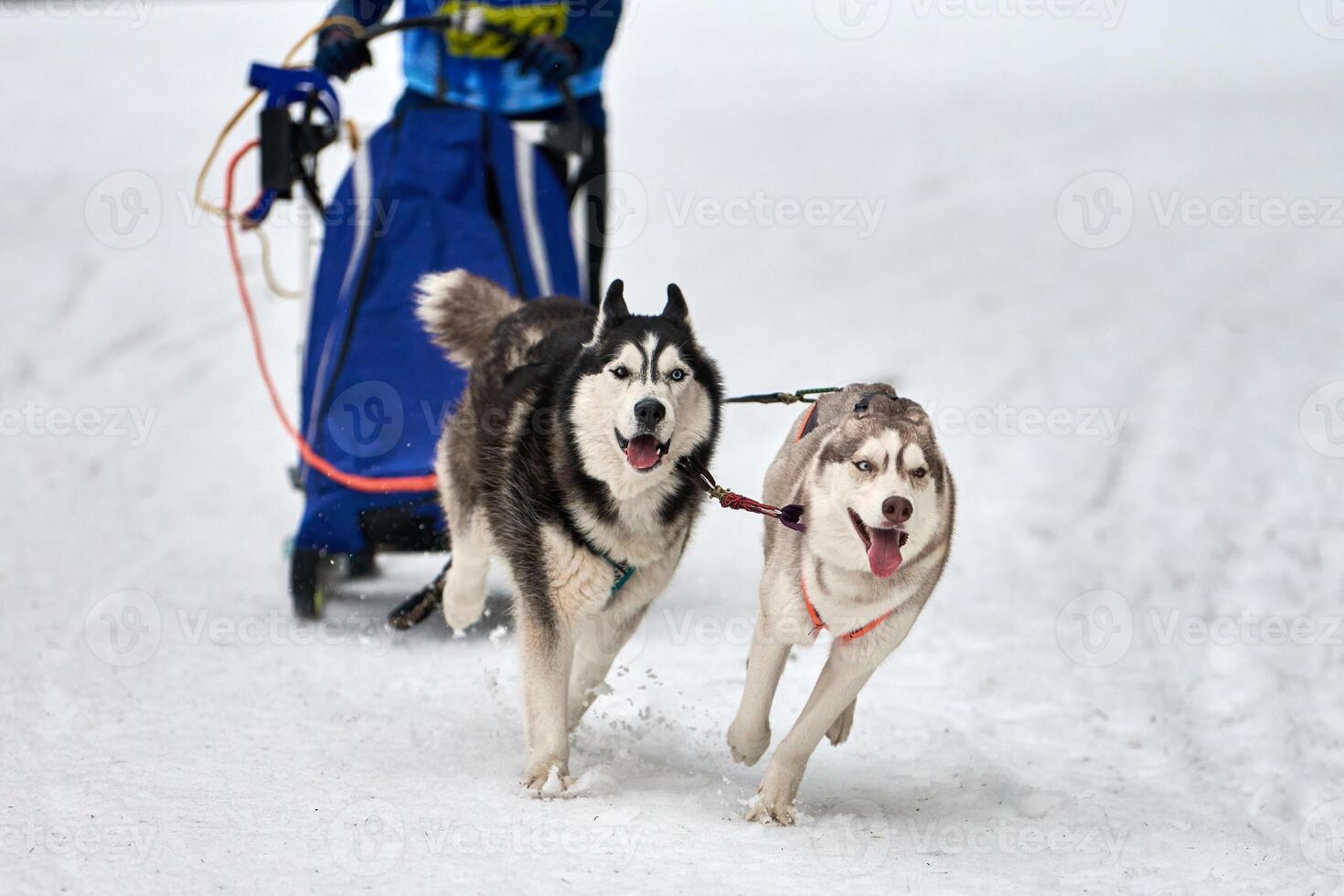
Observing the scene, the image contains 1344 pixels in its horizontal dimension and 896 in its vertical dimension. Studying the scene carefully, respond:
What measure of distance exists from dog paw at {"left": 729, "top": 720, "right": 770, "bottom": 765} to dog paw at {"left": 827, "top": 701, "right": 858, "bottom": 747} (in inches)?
11.9

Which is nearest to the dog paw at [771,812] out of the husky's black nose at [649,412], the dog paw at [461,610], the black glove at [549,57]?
the husky's black nose at [649,412]

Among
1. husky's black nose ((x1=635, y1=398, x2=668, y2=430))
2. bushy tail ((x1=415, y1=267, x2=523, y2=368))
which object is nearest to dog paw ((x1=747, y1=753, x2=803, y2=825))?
husky's black nose ((x1=635, y1=398, x2=668, y2=430))

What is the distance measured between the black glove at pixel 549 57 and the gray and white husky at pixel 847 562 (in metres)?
2.13

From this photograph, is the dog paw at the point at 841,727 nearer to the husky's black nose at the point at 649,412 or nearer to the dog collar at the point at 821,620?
the dog collar at the point at 821,620

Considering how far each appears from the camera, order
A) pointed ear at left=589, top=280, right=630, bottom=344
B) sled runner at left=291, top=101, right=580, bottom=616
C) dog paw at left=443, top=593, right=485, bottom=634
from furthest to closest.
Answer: sled runner at left=291, top=101, right=580, bottom=616
dog paw at left=443, top=593, right=485, bottom=634
pointed ear at left=589, top=280, right=630, bottom=344

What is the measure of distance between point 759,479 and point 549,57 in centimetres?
278

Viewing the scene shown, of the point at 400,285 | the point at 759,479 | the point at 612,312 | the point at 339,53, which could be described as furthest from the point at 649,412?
the point at 759,479

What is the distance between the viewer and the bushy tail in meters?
4.01

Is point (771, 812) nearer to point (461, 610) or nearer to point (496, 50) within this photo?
point (461, 610)

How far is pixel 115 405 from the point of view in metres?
8.34

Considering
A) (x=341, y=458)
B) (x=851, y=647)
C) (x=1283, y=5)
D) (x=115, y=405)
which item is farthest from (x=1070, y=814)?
(x=1283, y=5)

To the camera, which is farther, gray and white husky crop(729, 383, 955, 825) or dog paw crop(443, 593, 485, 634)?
dog paw crop(443, 593, 485, 634)

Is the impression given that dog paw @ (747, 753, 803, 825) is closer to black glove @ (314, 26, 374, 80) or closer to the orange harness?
the orange harness

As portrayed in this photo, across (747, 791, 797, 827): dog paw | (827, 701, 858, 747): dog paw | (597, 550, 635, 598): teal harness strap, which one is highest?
(597, 550, 635, 598): teal harness strap
